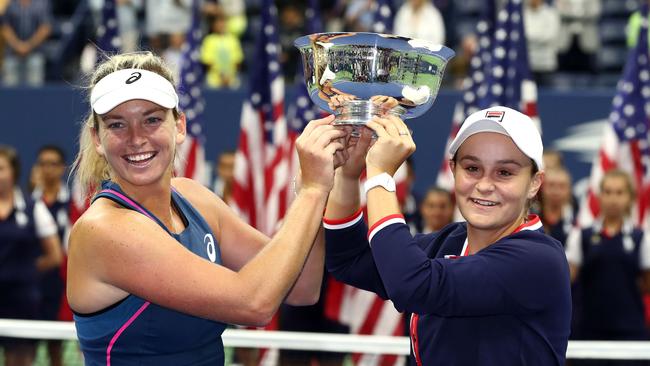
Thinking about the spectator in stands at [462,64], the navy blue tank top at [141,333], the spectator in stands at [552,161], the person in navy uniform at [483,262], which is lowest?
the spectator in stands at [552,161]

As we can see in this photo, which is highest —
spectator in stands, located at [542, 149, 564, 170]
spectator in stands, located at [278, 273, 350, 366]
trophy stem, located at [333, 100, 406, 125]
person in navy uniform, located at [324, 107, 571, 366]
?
trophy stem, located at [333, 100, 406, 125]

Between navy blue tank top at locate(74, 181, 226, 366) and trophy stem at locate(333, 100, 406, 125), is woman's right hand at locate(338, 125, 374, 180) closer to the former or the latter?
trophy stem at locate(333, 100, 406, 125)

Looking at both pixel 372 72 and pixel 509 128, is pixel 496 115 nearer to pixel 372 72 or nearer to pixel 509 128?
pixel 509 128

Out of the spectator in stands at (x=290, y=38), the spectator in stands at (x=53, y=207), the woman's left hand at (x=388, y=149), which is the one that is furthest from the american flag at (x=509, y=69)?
the woman's left hand at (x=388, y=149)

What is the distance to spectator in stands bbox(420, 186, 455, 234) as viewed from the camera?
827 cm

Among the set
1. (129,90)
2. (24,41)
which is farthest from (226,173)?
(129,90)

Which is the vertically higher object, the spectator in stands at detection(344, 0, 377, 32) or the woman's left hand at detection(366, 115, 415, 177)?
the woman's left hand at detection(366, 115, 415, 177)

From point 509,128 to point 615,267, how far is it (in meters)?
5.00

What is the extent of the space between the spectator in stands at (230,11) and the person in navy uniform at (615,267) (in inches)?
242

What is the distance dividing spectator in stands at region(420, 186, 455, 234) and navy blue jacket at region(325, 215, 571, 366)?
16.5ft

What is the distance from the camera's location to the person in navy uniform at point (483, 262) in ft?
9.91

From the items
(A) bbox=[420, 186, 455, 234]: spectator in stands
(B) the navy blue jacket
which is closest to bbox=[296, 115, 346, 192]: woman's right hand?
(B) the navy blue jacket

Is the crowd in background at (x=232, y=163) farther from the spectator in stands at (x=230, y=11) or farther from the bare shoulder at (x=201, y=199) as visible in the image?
the bare shoulder at (x=201, y=199)

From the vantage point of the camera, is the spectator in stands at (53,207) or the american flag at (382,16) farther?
the spectator in stands at (53,207)
